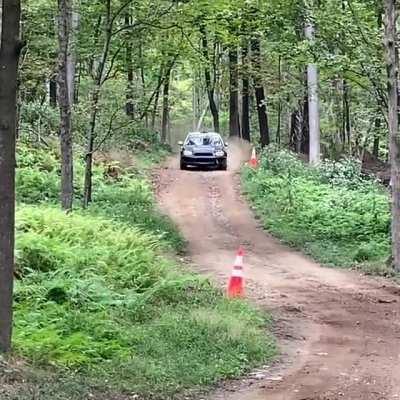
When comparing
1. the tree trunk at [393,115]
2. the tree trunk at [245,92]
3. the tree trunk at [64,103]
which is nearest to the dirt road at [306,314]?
the tree trunk at [393,115]

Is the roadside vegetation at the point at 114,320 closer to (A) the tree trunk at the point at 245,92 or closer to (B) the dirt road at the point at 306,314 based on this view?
(B) the dirt road at the point at 306,314

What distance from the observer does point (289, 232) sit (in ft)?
65.0

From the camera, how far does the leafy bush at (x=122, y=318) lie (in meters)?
7.39

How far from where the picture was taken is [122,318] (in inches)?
361

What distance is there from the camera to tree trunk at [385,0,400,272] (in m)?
14.9

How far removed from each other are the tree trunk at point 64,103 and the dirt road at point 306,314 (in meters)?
3.14

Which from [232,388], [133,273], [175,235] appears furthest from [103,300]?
[175,235]

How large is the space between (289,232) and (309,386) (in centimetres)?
1233

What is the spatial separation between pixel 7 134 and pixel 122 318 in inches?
138

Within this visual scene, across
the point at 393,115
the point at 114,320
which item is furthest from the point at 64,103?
the point at 114,320

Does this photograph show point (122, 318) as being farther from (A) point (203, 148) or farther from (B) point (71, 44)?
(A) point (203, 148)

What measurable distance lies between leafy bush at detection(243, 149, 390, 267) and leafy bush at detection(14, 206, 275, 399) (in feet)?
21.0

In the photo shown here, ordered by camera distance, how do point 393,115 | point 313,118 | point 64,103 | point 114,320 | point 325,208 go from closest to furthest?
point 114,320 < point 393,115 < point 64,103 < point 325,208 < point 313,118

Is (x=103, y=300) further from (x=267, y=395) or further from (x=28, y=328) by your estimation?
(x=267, y=395)
